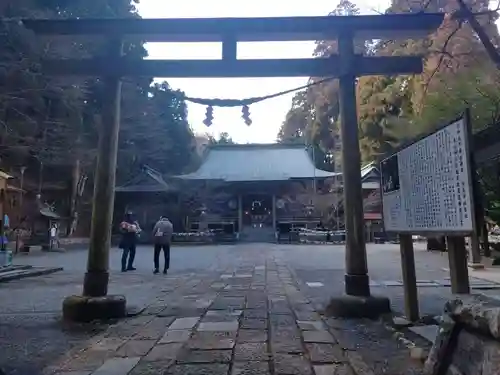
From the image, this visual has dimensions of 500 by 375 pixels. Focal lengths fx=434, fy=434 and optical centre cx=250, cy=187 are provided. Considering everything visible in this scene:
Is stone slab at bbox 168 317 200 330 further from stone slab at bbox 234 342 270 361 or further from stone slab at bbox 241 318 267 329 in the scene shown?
stone slab at bbox 234 342 270 361

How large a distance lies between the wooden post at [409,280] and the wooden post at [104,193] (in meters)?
3.46

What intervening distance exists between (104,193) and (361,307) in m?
3.34

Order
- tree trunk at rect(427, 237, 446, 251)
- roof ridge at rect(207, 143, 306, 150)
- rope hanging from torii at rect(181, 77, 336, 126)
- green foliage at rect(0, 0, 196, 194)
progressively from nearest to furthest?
1. rope hanging from torii at rect(181, 77, 336, 126)
2. green foliage at rect(0, 0, 196, 194)
3. tree trunk at rect(427, 237, 446, 251)
4. roof ridge at rect(207, 143, 306, 150)

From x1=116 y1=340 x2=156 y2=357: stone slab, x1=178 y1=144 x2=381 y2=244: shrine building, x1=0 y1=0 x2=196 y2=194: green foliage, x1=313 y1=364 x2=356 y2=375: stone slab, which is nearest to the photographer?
x1=313 y1=364 x2=356 y2=375: stone slab

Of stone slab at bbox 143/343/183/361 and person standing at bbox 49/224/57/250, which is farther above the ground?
person standing at bbox 49/224/57/250

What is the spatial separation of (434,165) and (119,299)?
12.3 feet

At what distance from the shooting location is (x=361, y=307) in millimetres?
4938

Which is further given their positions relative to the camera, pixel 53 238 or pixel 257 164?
pixel 257 164

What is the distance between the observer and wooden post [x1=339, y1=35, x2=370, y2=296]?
17.0ft

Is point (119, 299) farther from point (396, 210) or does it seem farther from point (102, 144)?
point (396, 210)

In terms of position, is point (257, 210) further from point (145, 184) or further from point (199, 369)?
point (199, 369)

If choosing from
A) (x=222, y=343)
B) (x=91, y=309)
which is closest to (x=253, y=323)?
(x=222, y=343)

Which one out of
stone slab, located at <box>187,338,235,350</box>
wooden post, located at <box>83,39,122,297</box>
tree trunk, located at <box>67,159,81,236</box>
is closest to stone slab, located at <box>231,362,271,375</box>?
stone slab, located at <box>187,338,235,350</box>

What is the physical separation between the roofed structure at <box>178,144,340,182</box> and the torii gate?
25.7 metres
